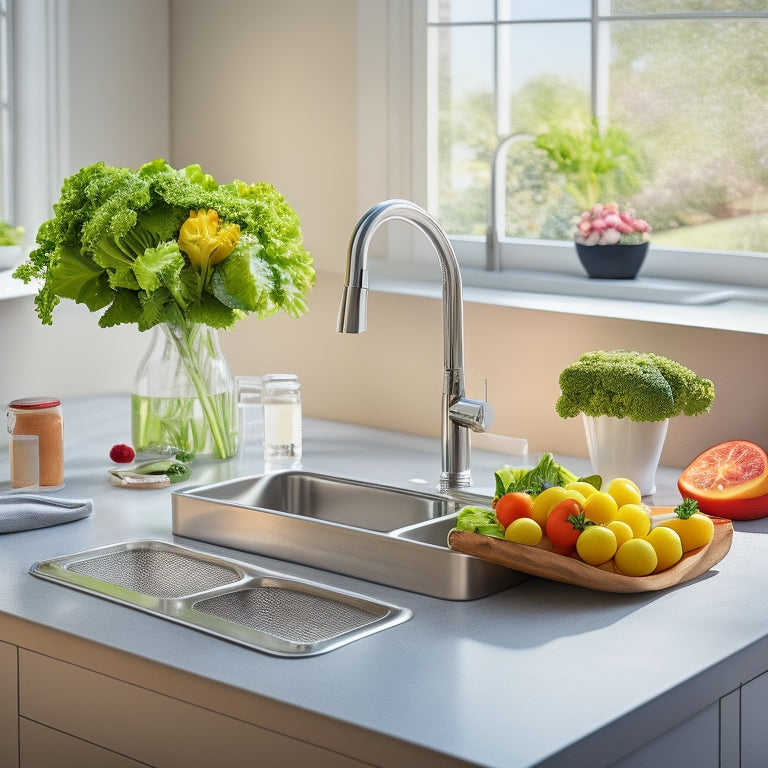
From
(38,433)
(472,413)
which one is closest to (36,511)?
(38,433)

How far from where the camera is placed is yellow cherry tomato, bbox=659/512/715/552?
4.76 feet

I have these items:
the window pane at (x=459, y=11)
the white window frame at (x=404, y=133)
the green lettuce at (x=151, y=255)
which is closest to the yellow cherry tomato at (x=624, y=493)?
the green lettuce at (x=151, y=255)

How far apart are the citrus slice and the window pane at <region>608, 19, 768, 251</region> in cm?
55

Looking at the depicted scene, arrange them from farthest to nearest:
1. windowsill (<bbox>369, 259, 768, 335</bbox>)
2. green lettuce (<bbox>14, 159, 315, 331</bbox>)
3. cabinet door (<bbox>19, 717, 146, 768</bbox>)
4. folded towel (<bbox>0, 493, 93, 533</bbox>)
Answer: windowsill (<bbox>369, 259, 768, 335</bbox>) < green lettuce (<bbox>14, 159, 315, 331</bbox>) < folded towel (<bbox>0, 493, 93, 533</bbox>) < cabinet door (<bbox>19, 717, 146, 768</bbox>)

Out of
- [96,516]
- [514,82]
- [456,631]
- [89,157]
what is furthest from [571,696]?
[89,157]

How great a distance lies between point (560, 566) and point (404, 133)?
132 centimetres

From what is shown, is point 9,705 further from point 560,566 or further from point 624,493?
point 624,493

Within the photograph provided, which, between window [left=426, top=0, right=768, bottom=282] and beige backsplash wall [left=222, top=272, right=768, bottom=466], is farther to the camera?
window [left=426, top=0, right=768, bottom=282]

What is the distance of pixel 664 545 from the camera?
4.63 ft

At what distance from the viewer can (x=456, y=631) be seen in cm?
130

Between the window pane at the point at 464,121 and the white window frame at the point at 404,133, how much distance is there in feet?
0.12

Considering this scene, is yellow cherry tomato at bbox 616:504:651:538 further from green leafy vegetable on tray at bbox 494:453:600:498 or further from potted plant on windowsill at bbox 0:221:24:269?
potted plant on windowsill at bbox 0:221:24:269

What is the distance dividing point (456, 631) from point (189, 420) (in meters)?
0.89

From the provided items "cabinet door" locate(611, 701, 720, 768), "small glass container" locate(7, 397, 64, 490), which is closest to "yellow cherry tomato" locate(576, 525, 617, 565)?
"cabinet door" locate(611, 701, 720, 768)
